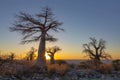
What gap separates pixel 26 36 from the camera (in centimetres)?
2881

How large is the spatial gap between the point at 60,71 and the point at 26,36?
6.10m

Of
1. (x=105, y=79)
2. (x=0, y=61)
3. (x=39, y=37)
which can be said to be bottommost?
(x=105, y=79)

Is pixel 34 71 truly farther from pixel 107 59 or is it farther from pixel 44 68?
pixel 107 59

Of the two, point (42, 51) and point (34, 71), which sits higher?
point (42, 51)

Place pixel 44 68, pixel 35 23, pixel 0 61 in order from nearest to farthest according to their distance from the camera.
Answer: pixel 0 61, pixel 44 68, pixel 35 23

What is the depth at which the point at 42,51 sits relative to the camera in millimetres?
29609

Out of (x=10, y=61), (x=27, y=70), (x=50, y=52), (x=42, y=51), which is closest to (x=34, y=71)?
(x=27, y=70)

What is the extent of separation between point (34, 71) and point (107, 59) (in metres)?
16.3

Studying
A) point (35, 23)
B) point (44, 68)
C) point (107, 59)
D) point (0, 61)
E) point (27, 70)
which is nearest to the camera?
point (0, 61)

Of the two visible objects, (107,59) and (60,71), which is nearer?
(60,71)

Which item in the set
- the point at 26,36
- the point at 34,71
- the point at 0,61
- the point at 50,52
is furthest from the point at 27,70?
the point at 50,52

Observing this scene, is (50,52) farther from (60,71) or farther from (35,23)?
(60,71)

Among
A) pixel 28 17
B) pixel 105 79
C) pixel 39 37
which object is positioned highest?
pixel 28 17

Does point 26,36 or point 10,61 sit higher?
point 26,36
